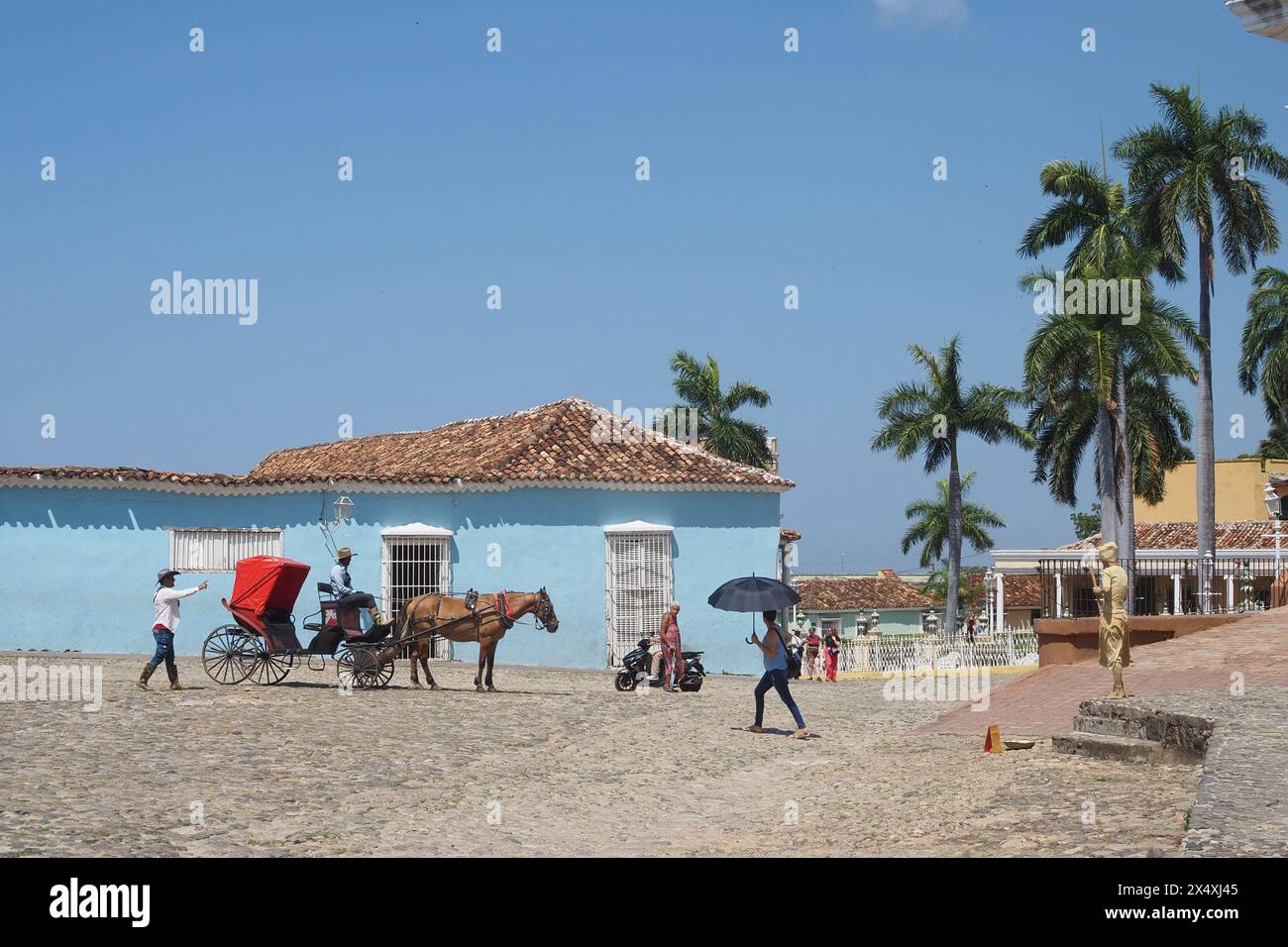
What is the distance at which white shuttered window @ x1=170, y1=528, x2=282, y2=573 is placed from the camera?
2508 cm

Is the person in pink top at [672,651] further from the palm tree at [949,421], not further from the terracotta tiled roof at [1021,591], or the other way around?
the terracotta tiled roof at [1021,591]

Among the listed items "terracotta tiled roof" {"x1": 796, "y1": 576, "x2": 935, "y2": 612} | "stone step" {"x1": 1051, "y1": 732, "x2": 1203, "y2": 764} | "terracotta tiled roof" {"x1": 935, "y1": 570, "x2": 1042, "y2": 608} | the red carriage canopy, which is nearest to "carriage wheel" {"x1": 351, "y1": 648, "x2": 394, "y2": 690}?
the red carriage canopy

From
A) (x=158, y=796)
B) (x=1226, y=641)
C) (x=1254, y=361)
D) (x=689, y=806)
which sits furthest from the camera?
(x=1254, y=361)

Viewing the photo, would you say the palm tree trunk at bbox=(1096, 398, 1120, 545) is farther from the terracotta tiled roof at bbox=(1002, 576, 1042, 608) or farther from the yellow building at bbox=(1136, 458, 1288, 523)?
the terracotta tiled roof at bbox=(1002, 576, 1042, 608)

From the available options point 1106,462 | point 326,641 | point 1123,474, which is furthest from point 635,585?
point 1123,474

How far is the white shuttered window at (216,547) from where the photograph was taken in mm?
25078

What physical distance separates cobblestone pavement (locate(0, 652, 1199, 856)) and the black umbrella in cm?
148

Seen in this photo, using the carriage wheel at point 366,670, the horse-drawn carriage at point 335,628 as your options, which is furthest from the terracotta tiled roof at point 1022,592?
the carriage wheel at point 366,670

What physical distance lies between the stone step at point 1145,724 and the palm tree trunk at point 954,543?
28369 mm
